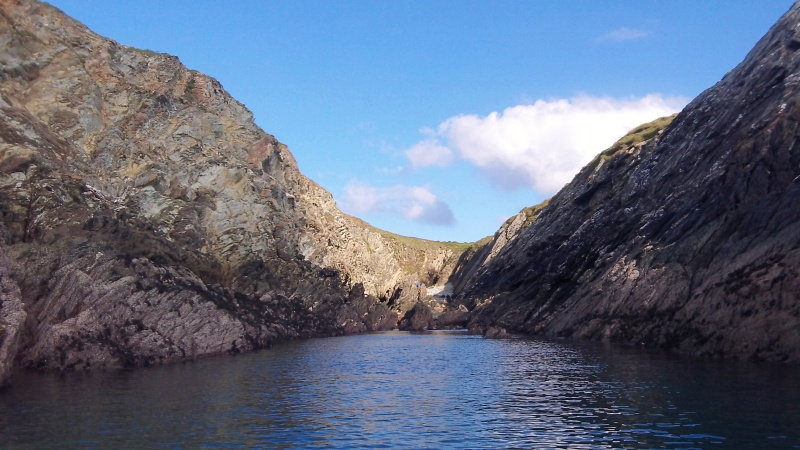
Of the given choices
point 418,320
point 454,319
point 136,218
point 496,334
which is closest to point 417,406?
point 136,218

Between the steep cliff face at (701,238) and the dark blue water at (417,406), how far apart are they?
23.7 ft

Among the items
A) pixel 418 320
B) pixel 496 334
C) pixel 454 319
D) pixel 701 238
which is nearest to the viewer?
pixel 701 238

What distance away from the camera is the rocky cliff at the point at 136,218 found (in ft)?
220

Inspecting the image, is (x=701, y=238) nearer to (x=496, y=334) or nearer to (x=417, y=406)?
(x=496, y=334)

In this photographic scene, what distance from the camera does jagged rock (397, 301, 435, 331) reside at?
6284 inches

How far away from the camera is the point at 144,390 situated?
5041 cm

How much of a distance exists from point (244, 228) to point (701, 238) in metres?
73.0

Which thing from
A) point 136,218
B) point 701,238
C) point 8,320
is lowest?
point 8,320

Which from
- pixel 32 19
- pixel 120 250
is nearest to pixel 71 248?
pixel 120 250

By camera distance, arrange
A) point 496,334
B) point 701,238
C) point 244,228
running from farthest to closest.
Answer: point 496,334
point 244,228
point 701,238

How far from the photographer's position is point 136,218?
89625 mm

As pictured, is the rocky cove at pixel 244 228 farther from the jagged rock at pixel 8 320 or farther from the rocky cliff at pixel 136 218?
the rocky cliff at pixel 136 218

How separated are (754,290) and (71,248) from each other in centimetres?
7091

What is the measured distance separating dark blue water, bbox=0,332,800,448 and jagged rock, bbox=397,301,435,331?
8902 centimetres
